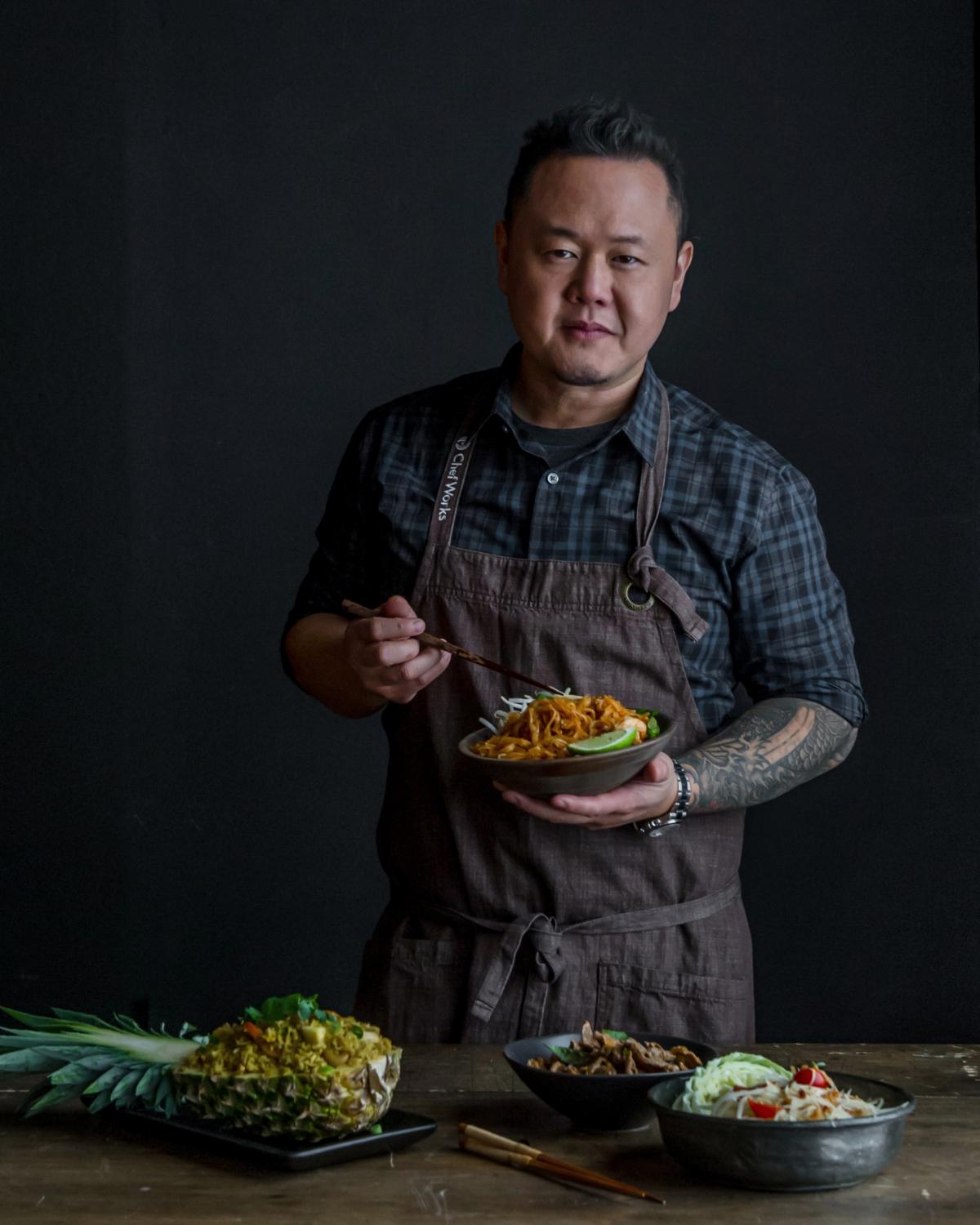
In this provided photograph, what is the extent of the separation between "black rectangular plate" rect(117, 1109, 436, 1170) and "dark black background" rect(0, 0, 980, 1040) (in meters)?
1.98

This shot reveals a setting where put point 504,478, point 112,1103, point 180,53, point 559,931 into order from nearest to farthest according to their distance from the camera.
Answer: point 112,1103 < point 559,931 < point 504,478 < point 180,53

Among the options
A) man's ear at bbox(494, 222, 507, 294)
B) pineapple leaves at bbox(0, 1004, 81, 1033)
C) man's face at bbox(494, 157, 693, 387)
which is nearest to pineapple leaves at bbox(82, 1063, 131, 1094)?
pineapple leaves at bbox(0, 1004, 81, 1033)

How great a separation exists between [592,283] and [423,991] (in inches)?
46.3

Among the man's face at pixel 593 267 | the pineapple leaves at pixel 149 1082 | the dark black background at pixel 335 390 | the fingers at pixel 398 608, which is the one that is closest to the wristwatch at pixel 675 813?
the fingers at pixel 398 608

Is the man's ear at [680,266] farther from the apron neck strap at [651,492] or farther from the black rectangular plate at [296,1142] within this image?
the black rectangular plate at [296,1142]

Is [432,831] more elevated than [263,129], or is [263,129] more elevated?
[263,129]

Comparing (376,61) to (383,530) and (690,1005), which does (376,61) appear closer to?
(383,530)

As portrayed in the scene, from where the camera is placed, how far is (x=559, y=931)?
7.92 ft

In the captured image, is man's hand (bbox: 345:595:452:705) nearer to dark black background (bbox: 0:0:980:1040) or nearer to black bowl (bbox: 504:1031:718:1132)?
black bowl (bbox: 504:1031:718:1132)

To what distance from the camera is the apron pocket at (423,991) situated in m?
2.45

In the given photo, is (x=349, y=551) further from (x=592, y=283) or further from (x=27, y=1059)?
(x=27, y=1059)

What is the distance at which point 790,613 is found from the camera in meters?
2.55

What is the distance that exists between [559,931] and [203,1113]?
87 cm

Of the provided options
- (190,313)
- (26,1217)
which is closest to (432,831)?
(26,1217)
